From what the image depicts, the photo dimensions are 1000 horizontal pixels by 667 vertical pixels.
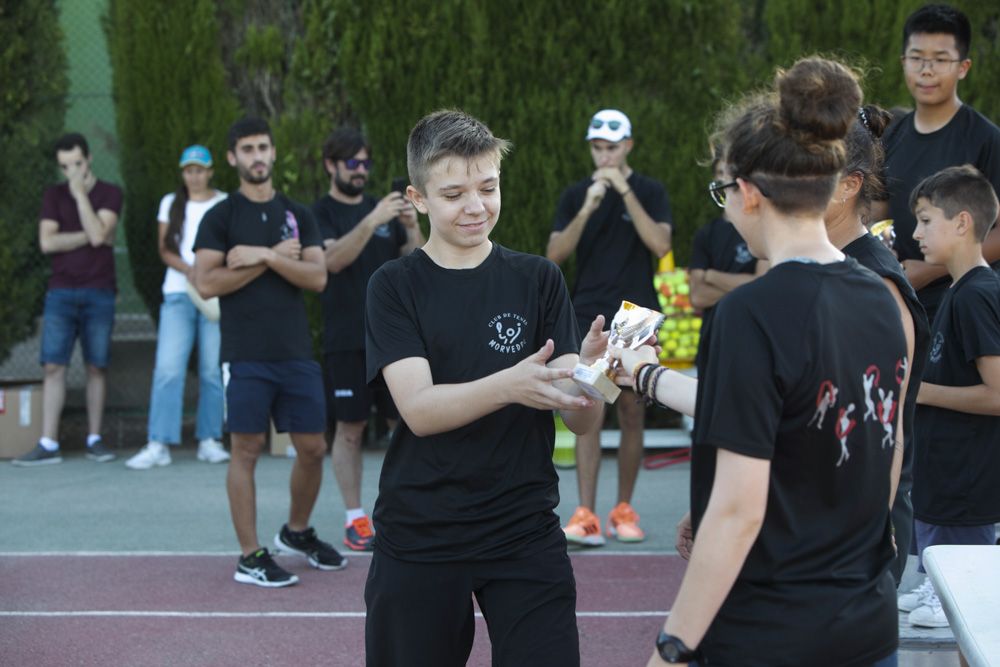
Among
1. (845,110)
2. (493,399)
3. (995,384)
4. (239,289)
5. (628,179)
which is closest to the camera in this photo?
(845,110)

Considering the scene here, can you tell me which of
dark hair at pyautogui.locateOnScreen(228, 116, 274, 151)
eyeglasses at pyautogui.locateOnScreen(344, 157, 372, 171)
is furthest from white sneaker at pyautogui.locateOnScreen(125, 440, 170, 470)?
dark hair at pyautogui.locateOnScreen(228, 116, 274, 151)

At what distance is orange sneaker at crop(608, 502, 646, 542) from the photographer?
7.23 meters

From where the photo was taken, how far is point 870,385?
2463 mm

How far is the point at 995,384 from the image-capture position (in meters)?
4.43

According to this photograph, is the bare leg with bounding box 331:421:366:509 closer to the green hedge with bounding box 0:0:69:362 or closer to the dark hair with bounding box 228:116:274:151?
the dark hair with bounding box 228:116:274:151

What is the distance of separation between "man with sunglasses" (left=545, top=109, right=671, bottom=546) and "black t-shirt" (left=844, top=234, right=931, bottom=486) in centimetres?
417

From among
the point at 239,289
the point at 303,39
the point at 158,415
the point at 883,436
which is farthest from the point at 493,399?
the point at 303,39

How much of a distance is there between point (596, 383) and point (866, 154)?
92 cm

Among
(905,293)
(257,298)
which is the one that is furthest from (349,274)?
(905,293)

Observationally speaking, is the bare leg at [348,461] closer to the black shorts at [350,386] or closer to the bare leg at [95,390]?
the black shorts at [350,386]

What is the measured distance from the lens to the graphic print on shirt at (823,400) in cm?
238

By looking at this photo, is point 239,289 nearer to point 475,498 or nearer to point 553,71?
point 475,498

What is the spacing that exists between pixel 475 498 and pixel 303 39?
7.66 meters

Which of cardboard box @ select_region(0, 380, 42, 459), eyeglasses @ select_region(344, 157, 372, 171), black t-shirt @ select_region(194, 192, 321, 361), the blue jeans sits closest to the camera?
black t-shirt @ select_region(194, 192, 321, 361)
